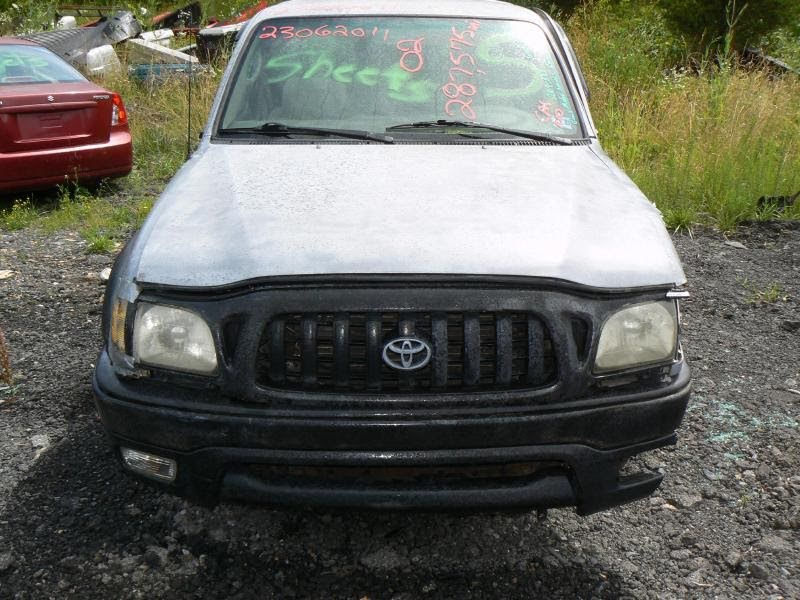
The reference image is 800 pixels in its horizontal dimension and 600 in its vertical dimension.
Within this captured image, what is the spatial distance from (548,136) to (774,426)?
159cm

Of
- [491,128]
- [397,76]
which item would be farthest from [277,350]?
[397,76]

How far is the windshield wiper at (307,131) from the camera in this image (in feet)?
11.1

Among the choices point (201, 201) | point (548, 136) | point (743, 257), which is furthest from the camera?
point (743, 257)

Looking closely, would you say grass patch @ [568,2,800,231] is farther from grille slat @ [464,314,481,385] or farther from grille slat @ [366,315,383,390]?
grille slat @ [366,315,383,390]

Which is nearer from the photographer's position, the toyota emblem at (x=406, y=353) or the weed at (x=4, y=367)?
the toyota emblem at (x=406, y=353)

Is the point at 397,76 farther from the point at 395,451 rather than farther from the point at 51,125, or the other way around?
the point at 51,125

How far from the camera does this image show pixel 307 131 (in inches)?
136

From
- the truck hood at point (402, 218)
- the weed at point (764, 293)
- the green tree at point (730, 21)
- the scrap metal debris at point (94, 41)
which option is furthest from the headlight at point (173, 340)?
the green tree at point (730, 21)

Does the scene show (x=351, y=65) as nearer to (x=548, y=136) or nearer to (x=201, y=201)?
(x=548, y=136)

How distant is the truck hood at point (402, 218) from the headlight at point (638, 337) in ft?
0.28

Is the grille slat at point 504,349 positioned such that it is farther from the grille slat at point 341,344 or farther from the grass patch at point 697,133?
the grass patch at point 697,133

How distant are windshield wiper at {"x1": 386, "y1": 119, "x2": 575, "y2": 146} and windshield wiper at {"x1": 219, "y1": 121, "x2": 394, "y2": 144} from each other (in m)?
0.12

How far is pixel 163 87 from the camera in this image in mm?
10977

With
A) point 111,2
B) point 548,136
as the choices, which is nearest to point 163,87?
point 548,136
